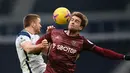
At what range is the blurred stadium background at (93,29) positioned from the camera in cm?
947

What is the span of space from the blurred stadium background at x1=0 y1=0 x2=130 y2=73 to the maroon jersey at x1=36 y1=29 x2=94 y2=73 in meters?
4.21

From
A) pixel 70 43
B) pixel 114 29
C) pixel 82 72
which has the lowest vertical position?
pixel 82 72

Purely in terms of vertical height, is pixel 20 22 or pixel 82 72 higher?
pixel 20 22

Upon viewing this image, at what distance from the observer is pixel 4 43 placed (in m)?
9.63

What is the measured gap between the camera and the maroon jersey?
510 centimetres

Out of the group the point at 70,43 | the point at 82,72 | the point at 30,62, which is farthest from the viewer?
the point at 82,72

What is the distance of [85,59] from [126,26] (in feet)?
3.56

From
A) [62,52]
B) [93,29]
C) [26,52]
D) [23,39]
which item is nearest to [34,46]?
[62,52]

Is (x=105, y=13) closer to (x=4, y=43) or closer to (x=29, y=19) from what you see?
(x=4, y=43)

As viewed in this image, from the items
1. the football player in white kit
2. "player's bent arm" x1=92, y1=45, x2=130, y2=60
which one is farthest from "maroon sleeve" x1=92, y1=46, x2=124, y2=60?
the football player in white kit

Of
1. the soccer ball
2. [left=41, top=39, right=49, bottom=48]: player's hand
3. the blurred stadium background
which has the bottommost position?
the blurred stadium background

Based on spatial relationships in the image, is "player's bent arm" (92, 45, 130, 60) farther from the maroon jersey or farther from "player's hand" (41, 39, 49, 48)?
"player's hand" (41, 39, 49, 48)

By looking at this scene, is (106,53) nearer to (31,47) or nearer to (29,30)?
(31,47)

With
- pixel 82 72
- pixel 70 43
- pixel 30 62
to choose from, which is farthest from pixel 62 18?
pixel 82 72
